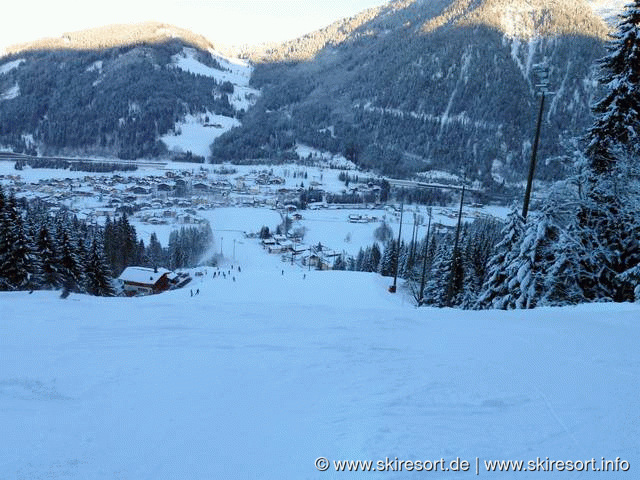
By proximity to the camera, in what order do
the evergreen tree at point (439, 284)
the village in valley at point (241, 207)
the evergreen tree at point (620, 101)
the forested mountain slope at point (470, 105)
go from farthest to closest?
the forested mountain slope at point (470, 105)
the village in valley at point (241, 207)
the evergreen tree at point (439, 284)
the evergreen tree at point (620, 101)

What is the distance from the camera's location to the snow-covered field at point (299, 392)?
125 inches

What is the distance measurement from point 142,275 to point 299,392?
36.8 m

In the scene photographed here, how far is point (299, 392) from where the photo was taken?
4344 millimetres

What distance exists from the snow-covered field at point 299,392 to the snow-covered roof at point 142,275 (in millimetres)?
30595

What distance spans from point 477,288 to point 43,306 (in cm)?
2254

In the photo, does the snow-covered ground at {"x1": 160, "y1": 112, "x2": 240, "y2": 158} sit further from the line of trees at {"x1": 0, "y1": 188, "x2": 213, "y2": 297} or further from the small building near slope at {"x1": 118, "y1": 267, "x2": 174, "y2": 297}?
the line of trees at {"x1": 0, "y1": 188, "x2": 213, "y2": 297}

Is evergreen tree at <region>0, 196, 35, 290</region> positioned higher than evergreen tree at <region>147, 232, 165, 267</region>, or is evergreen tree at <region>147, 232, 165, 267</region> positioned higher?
evergreen tree at <region>0, 196, 35, 290</region>

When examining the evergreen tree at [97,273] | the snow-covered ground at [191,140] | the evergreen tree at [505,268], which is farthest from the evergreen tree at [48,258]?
the snow-covered ground at [191,140]

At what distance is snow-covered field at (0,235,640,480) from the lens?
125 inches

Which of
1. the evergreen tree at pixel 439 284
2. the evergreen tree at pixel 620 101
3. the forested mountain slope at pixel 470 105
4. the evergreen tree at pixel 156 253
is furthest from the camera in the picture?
the forested mountain slope at pixel 470 105

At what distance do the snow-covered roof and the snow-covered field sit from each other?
30595 millimetres

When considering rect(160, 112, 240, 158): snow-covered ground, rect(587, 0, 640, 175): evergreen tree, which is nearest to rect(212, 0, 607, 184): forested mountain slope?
rect(160, 112, 240, 158): snow-covered ground

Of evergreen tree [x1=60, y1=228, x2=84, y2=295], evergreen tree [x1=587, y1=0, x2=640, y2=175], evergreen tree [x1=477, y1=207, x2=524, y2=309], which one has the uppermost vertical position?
evergreen tree [x1=587, y1=0, x2=640, y2=175]

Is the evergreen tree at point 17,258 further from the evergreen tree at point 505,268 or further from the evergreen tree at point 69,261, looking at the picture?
the evergreen tree at point 505,268
